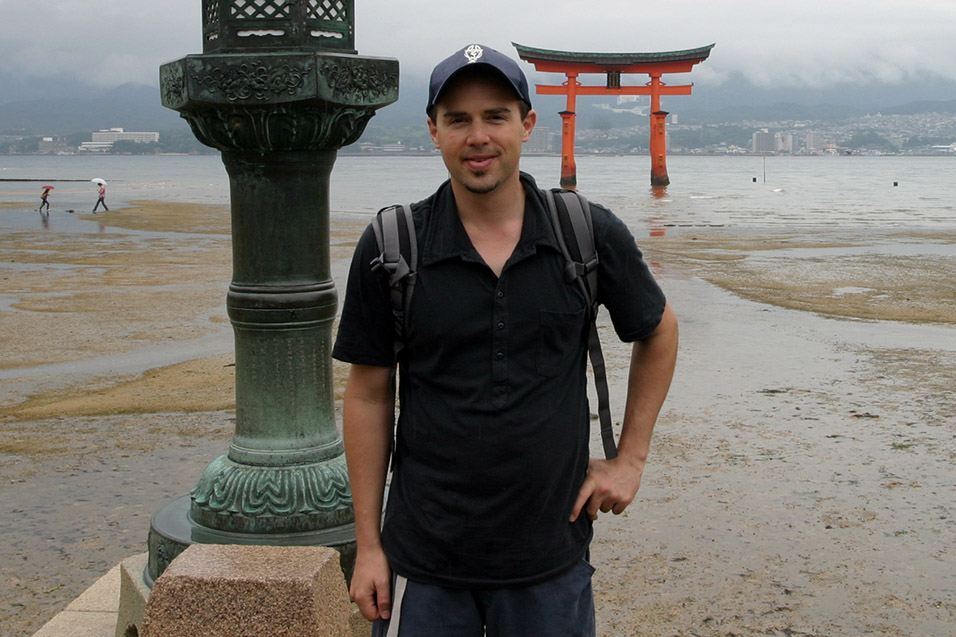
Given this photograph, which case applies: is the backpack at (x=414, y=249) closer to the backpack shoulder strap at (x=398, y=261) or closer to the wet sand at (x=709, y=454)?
the backpack shoulder strap at (x=398, y=261)

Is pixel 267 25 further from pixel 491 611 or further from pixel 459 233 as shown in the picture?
pixel 491 611

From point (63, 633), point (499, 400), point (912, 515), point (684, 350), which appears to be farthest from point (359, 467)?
point (684, 350)

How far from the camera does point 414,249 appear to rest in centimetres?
213

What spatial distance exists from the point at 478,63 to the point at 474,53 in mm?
27

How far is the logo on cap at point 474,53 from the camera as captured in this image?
2.10m

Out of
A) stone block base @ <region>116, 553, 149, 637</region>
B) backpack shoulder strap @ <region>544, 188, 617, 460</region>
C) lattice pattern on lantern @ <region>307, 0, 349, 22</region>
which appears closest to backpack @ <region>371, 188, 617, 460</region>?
backpack shoulder strap @ <region>544, 188, 617, 460</region>

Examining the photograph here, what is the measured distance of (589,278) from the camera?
217 centimetres

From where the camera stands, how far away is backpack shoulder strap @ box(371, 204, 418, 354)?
211 cm

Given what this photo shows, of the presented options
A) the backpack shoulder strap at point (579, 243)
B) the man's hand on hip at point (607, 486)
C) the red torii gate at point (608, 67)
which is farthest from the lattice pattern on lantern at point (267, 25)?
the red torii gate at point (608, 67)

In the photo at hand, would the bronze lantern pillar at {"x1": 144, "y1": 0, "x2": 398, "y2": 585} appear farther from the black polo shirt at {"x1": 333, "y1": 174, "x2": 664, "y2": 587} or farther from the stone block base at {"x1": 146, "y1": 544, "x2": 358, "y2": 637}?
the black polo shirt at {"x1": 333, "y1": 174, "x2": 664, "y2": 587}

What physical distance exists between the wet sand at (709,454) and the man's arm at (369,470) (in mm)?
1835

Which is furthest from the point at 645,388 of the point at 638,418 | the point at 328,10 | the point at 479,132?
the point at 328,10

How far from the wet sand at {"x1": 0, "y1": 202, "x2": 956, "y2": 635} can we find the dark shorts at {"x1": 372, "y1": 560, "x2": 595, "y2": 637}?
180 cm

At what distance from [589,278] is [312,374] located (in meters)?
1.40
